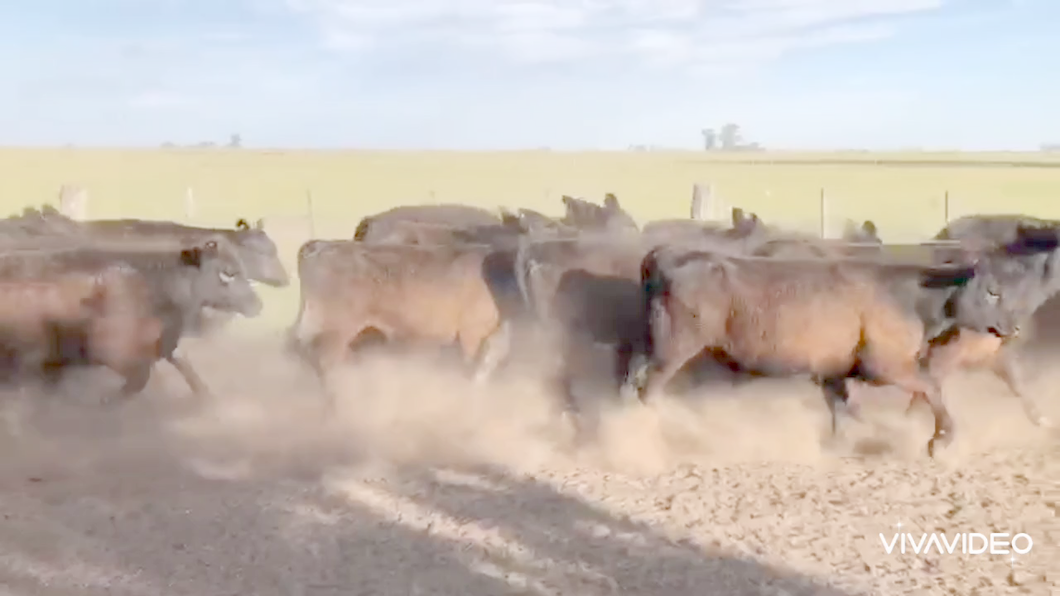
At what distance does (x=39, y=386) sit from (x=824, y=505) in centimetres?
536

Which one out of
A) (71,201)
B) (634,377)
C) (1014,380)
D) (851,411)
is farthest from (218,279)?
(71,201)

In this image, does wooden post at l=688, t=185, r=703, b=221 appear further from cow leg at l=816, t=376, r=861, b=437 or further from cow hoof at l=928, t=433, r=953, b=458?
cow hoof at l=928, t=433, r=953, b=458

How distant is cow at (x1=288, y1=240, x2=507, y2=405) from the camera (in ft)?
27.1

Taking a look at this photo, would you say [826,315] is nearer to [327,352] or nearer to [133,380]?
[327,352]

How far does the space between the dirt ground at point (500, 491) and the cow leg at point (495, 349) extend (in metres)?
0.15

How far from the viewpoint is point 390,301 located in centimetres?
828

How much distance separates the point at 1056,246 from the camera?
24.3 ft

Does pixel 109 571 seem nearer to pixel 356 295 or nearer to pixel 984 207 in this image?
pixel 356 295

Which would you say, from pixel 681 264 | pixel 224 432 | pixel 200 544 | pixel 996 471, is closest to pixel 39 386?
pixel 224 432

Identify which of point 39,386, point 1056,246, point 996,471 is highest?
point 1056,246

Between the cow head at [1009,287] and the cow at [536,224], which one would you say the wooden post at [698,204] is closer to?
the cow at [536,224]

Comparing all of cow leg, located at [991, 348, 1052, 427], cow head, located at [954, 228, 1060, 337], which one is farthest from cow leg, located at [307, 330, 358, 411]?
cow leg, located at [991, 348, 1052, 427]

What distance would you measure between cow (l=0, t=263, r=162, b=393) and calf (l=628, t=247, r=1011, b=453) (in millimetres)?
3700

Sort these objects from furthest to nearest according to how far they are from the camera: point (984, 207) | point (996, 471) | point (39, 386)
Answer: point (984, 207) → point (39, 386) → point (996, 471)
